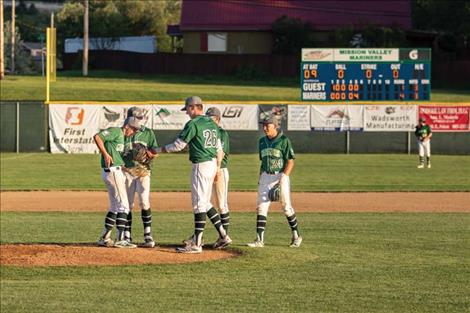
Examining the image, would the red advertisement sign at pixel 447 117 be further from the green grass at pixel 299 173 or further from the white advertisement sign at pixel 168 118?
the white advertisement sign at pixel 168 118

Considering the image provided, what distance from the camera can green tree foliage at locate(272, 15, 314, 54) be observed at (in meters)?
62.2

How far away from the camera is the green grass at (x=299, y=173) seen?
28406 millimetres

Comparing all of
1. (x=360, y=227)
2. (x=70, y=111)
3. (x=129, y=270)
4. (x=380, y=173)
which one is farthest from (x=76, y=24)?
(x=129, y=270)

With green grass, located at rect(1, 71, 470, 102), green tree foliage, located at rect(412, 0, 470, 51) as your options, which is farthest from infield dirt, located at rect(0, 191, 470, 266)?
green tree foliage, located at rect(412, 0, 470, 51)

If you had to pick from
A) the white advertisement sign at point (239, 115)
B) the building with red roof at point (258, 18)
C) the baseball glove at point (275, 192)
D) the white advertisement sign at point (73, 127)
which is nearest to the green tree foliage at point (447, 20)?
the building with red roof at point (258, 18)

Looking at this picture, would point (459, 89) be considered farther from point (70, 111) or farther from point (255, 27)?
point (70, 111)

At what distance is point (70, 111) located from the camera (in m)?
39.4

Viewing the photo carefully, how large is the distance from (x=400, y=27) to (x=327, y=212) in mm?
41851

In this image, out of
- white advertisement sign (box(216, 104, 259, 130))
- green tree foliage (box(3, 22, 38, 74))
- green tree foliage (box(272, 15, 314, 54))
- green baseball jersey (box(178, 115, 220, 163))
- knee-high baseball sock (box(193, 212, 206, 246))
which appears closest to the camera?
green baseball jersey (box(178, 115, 220, 163))

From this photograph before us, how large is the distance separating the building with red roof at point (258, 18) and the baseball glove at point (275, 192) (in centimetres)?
4919

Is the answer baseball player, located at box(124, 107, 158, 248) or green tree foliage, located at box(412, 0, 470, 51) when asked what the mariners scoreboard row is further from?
green tree foliage, located at box(412, 0, 470, 51)

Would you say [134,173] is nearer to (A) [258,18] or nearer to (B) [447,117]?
(B) [447,117]

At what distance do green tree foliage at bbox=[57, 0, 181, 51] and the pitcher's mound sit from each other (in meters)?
65.2

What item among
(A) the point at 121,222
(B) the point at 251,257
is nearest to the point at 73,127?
(A) the point at 121,222
